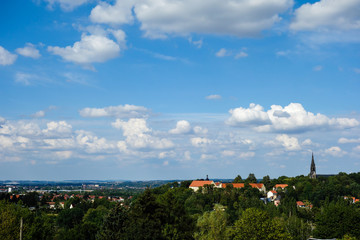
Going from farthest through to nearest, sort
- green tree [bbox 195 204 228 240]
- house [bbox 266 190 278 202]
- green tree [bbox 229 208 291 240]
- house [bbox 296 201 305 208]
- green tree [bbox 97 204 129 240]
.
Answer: house [bbox 266 190 278 202]
house [bbox 296 201 305 208]
green tree [bbox 195 204 228 240]
green tree [bbox 229 208 291 240]
green tree [bbox 97 204 129 240]

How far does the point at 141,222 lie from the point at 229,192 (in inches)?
3587

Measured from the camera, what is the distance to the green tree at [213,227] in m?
56.9

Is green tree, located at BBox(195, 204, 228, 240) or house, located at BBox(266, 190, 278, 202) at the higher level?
green tree, located at BBox(195, 204, 228, 240)

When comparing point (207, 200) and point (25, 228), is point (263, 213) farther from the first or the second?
point (207, 200)

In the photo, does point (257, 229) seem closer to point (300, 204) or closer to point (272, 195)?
point (300, 204)

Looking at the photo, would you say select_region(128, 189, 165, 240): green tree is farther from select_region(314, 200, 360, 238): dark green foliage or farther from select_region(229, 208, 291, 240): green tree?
select_region(314, 200, 360, 238): dark green foliage

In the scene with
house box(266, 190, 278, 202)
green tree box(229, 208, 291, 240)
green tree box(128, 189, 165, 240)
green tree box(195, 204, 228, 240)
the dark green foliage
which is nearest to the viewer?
green tree box(128, 189, 165, 240)

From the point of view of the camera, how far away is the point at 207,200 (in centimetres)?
13012

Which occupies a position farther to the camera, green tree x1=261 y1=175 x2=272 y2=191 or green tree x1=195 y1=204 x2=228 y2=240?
green tree x1=261 y1=175 x2=272 y2=191

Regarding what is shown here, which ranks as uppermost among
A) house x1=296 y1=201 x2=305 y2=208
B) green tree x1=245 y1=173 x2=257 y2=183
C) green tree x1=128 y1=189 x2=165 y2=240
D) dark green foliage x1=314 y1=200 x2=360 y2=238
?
green tree x1=245 y1=173 x2=257 y2=183

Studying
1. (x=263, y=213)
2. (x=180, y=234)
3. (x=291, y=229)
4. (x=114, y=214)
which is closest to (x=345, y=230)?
(x=291, y=229)

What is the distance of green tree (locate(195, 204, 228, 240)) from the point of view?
187 feet

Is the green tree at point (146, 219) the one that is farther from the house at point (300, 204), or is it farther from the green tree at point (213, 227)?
the house at point (300, 204)

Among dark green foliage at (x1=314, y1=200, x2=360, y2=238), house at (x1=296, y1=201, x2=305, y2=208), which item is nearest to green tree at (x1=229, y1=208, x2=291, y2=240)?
dark green foliage at (x1=314, y1=200, x2=360, y2=238)
